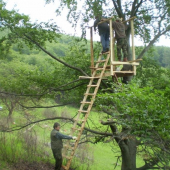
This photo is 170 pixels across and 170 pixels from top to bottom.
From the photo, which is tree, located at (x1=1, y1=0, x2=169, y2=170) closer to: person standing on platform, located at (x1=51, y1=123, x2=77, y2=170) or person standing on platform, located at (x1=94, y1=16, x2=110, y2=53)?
person standing on platform, located at (x1=94, y1=16, x2=110, y2=53)

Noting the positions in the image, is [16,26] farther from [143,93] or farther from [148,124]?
[148,124]

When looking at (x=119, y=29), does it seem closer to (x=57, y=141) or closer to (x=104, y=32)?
(x=104, y=32)

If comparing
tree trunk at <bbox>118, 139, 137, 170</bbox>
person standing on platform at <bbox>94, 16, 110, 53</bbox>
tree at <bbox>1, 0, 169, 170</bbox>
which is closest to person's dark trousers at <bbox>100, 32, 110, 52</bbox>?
person standing on platform at <bbox>94, 16, 110, 53</bbox>

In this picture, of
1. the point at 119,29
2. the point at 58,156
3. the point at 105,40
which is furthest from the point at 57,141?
the point at 119,29

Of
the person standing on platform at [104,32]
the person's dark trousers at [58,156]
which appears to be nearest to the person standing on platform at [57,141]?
the person's dark trousers at [58,156]

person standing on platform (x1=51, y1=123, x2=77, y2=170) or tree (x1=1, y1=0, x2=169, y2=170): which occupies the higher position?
tree (x1=1, y1=0, x2=169, y2=170)

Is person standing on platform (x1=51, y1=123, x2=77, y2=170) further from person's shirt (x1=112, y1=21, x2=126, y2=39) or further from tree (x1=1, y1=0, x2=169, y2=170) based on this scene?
person's shirt (x1=112, y1=21, x2=126, y2=39)

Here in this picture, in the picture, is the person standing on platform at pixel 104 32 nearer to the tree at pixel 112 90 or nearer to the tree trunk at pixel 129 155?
the tree at pixel 112 90

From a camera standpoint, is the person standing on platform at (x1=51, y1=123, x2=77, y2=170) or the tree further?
the person standing on platform at (x1=51, y1=123, x2=77, y2=170)

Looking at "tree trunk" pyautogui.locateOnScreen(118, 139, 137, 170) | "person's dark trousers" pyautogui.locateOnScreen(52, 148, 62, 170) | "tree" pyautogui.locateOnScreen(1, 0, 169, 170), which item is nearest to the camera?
"tree" pyautogui.locateOnScreen(1, 0, 169, 170)

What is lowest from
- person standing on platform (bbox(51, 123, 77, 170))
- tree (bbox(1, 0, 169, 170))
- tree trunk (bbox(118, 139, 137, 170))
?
tree trunk (bbox(118, 139, 137, 170))

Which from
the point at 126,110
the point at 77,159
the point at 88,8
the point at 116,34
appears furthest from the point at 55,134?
the point at 77,159

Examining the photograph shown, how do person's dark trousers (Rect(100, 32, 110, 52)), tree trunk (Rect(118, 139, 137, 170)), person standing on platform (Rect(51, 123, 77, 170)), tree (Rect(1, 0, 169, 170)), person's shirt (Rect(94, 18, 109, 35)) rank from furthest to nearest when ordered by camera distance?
1. tree trunk (Rect(118, 139, 137, 170))
2. person's dark trousers (Rect(100, 32, 110, 52))
3. person's shirt (Rect(94, 18, 109, 35))
4. person standing on platform (Rect(51, 123, 77, 170))
5. tree (Rect(1, 0, 169, 170))

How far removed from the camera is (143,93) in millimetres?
4621
